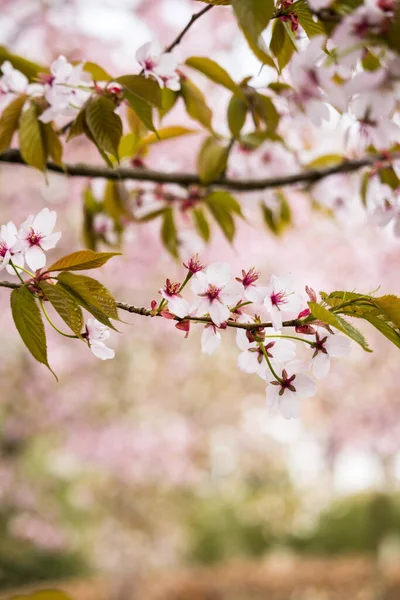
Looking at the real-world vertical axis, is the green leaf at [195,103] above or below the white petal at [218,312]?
above

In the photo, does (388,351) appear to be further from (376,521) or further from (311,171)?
(311,171)

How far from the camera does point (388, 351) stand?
798 centimetres

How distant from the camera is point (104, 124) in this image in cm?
91

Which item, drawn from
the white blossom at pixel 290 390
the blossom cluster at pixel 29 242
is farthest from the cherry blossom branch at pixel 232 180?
the white blossom at pixel 290 390

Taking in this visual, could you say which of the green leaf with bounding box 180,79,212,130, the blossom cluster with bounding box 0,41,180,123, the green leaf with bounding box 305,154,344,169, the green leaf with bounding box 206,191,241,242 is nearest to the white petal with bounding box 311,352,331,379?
the blossom cluster with bounding box 0,41,180,123

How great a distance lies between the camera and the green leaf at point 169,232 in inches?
58.3

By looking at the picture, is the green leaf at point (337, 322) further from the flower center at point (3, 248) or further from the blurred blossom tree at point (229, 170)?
the flower center at point (3, 248)

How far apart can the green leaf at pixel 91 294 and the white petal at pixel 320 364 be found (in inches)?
8.1

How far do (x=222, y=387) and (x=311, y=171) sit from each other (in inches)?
303

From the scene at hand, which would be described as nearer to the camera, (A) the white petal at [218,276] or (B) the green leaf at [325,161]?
(A) the white petal at [218,276]

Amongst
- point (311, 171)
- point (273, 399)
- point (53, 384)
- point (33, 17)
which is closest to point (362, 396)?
point (53, 384)

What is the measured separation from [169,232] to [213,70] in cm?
49

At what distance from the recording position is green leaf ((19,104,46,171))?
101cm

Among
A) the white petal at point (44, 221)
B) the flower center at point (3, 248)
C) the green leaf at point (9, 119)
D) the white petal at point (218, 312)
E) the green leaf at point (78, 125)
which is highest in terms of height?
the green leaf at point (9, 119)
